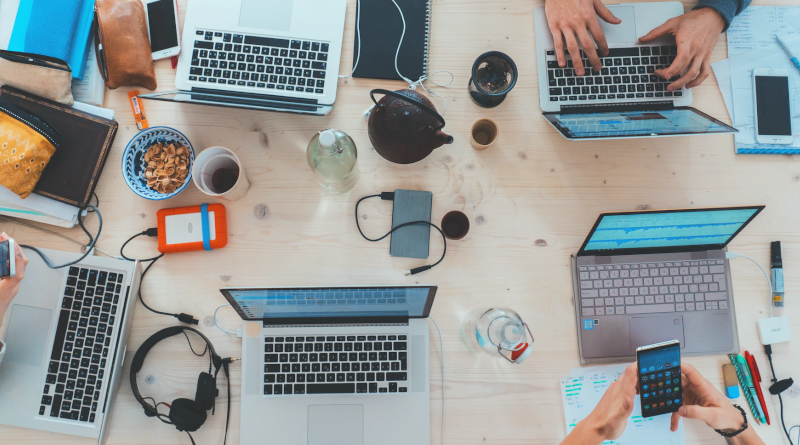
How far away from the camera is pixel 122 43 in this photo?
1.01 metres

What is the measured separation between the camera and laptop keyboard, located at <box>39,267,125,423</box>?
92cm

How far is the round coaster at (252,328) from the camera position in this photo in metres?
0.96

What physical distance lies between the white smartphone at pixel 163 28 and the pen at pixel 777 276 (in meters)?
1.53

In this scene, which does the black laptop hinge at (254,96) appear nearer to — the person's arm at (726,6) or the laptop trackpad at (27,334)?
the laptop trackpad at (27,334)

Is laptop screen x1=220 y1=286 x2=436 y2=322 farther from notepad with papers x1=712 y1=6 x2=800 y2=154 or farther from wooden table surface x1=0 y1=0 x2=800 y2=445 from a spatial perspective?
notepad with papers x1=712 y1=6 x2=800 y2=154

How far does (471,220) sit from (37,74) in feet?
3.45

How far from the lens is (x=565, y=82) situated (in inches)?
41.7

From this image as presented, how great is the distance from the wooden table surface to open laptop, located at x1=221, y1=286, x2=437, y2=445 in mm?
58

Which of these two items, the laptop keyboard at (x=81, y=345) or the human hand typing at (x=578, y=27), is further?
the human hand typing at (x=578, y=27)

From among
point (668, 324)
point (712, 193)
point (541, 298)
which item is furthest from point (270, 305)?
point (712, 193)

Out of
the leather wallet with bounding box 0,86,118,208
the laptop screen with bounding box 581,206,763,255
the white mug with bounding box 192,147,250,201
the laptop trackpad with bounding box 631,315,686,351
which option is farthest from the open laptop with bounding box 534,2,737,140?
the leather wallet with bounding box 0,86,118,208

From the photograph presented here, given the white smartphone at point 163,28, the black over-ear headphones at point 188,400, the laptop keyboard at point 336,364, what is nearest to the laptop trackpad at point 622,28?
the laptop keyboard at point 336,364

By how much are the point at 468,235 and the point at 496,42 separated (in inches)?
20.0

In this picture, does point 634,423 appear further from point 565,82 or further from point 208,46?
point 208,46
